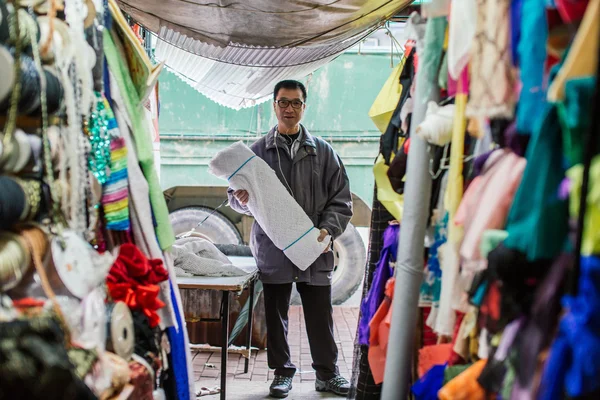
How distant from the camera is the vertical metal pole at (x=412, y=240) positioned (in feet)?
6.27

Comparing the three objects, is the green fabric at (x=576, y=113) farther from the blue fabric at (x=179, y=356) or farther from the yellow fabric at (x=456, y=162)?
the blue fabric at (x=179, y=356)

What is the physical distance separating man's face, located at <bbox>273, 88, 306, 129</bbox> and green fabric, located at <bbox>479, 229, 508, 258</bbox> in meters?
3.27

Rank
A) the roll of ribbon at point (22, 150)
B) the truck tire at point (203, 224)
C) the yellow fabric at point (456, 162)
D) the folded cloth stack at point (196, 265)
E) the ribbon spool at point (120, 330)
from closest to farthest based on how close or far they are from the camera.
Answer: the roll of ribbon at point (22, 150), the yellow fabric at point (456, 162), the ribbon spool at point (120, 330), the folded cloth stack at point (196, 265), the truck tire at point (203, 224)

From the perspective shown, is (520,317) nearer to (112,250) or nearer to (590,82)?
(590,82)

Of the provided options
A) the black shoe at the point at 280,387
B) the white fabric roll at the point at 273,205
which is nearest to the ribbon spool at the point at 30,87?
the white fabric roll at the point at 273,205

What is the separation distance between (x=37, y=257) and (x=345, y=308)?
6.17 meters

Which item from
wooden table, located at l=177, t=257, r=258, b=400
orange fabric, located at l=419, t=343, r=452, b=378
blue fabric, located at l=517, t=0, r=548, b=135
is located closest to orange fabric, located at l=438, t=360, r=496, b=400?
orange fabric, located at l=419, t=343, r=452, b=378

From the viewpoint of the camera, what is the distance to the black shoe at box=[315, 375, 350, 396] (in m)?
4.51

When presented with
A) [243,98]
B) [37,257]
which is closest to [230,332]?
[243,98]

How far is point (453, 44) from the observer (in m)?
1.71

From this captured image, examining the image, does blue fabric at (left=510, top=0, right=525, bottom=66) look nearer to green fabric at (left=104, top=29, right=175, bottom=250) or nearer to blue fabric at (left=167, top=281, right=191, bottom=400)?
green fabric at (left=104, top=29, right=175, bottom=250)

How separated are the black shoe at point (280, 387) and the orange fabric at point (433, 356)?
260cm

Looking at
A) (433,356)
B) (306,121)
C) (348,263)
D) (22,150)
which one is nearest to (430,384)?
(433,356)

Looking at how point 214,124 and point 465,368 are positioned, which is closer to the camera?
point 465,368
